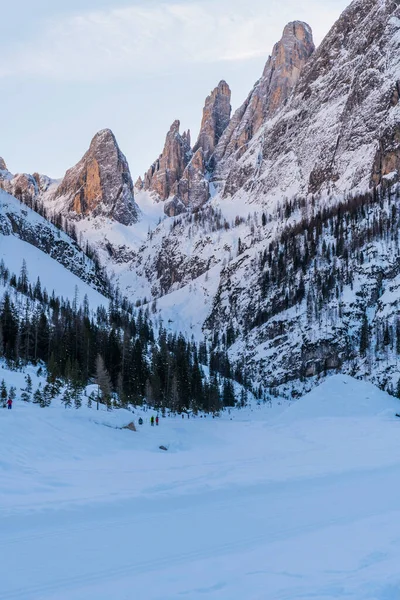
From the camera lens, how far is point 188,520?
1302 centimetres

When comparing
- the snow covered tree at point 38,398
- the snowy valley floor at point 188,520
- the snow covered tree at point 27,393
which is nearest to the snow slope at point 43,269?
the snow covered tree at point 27,393

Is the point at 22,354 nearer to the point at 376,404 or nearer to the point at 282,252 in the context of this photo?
the point at 376,404

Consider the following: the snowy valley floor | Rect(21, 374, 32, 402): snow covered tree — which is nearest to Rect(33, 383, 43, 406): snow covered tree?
Rect(21, 374, 32, 402): snow covered tree

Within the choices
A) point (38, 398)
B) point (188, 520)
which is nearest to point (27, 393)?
point (38, 398)

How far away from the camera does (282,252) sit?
17300cm

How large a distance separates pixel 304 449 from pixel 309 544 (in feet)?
62.0

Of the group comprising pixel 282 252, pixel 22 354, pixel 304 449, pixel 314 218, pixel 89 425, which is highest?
pixel 314 218

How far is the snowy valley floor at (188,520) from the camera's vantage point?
849cm

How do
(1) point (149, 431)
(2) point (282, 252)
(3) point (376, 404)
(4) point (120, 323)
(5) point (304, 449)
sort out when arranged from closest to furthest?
(5) point (304, 449)
(1) point (149, 431)
(3) point (376, 404)
(4) point (120, 323)
(2) point (282, 252)

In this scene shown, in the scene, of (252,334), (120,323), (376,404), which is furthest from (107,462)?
(252,334)

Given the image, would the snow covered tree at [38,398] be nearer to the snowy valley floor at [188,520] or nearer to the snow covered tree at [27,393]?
the snow covered tree at [27,393]

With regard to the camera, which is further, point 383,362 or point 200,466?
point 383,362

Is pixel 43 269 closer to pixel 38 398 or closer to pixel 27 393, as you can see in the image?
pixel 27 393

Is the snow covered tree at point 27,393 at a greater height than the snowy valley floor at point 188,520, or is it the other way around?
the snow covered tree at point 27,393
